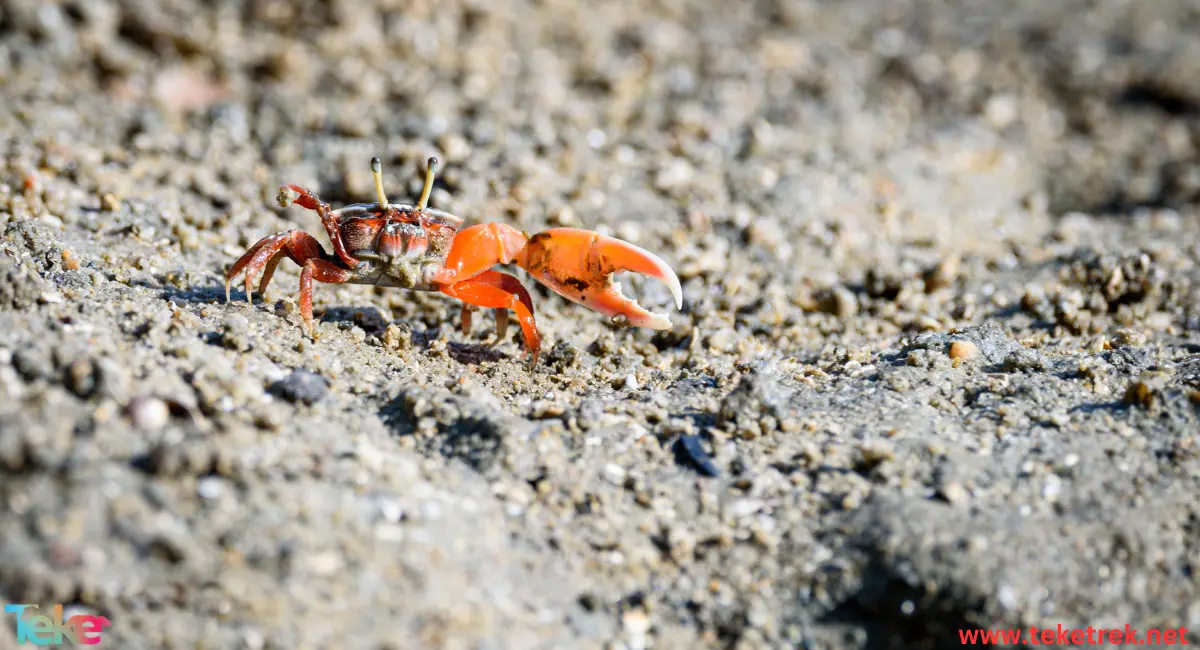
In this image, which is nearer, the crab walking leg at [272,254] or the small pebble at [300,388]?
the small pebble at [300,388]

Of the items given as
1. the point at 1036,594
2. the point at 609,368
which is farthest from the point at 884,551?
the point at 609,368

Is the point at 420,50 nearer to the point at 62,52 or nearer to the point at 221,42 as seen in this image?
the point at 221,42

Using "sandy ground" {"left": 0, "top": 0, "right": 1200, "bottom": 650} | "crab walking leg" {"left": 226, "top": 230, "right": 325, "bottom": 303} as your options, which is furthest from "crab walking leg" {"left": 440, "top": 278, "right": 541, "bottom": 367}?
"crab walking leg" {"left": 226, "top": 230, "right": 325, "bottom": 303}

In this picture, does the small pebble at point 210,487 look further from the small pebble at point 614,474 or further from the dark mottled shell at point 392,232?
the dark mottled shell at point 392,232

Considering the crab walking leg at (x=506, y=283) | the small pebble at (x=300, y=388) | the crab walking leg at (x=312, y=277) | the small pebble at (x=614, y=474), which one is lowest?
the small pebble at (x=614, y=474)

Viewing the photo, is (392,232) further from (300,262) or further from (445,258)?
(300,262)

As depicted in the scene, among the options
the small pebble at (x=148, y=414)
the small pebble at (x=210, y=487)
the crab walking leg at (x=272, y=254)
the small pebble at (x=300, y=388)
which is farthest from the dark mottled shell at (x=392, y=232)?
the small pebble at (x=210, y=487)

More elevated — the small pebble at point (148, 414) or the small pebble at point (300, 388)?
the small pebble at point (300, 388)
